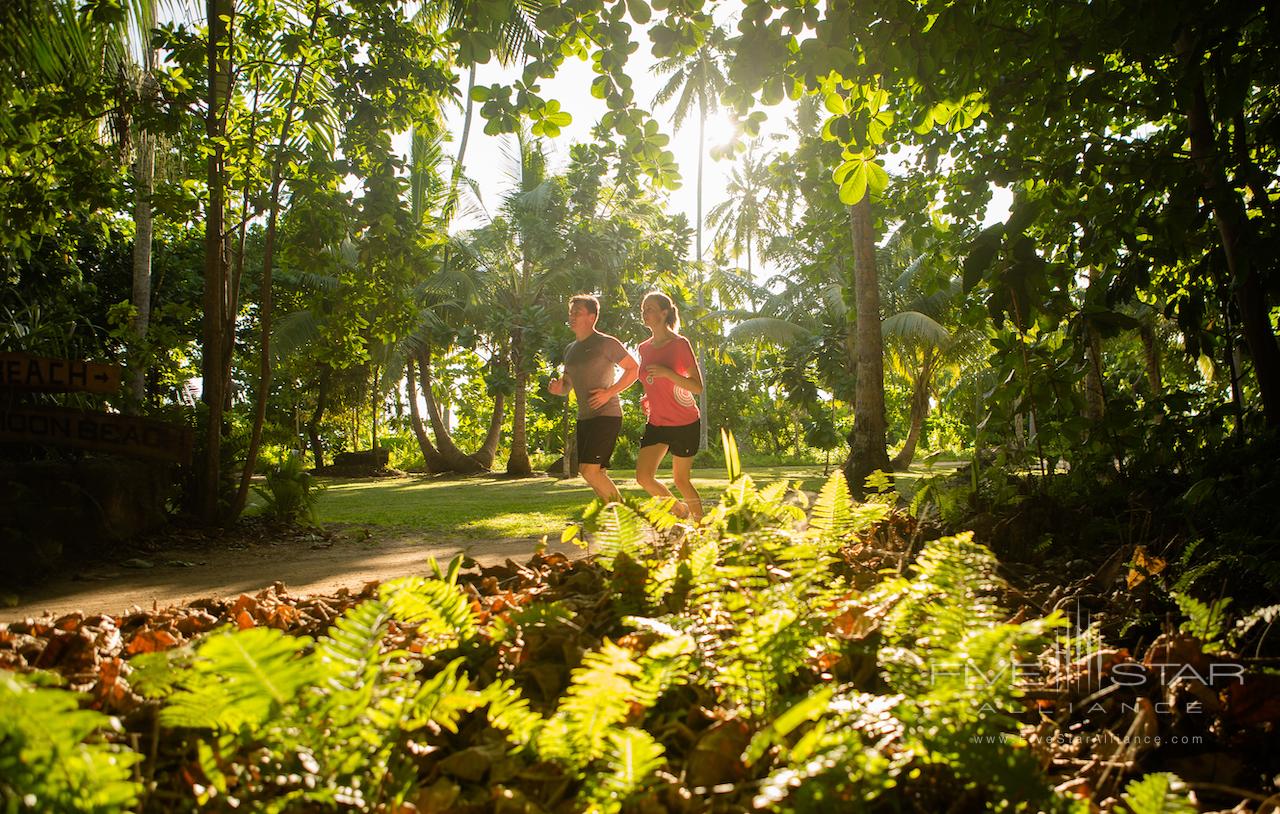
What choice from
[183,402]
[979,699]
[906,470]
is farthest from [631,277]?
[979,699]

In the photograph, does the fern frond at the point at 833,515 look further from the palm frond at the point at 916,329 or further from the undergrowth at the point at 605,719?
the palm frond at the point at 916,329

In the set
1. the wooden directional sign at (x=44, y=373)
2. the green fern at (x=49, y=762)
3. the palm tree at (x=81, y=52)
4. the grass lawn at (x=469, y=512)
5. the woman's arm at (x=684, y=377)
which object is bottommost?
the grass lawn at (x=469, y=512)

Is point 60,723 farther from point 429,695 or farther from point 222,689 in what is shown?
point 429,695

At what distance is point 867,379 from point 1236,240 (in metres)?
4.73

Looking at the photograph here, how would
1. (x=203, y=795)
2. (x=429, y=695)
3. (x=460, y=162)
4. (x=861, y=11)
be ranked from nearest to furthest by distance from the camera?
(x=203, y=795) < (x=429, y=695) < (x=861, y=11) < (x=460, y=162)

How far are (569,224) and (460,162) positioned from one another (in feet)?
19.8

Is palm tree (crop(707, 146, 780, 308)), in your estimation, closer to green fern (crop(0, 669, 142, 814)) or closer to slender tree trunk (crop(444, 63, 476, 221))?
slender tree trunk (crop(444, 63, 476, 221))

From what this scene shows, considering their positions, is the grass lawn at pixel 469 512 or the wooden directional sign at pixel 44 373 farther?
the grass lawn at pixel 469 512

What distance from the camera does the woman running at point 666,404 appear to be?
5520 mm

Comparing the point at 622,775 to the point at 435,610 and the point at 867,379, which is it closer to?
the point at 435,610

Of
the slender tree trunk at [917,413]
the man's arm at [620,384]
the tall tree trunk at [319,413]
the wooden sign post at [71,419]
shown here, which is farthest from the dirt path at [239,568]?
the tall tree trunk at [319,413]

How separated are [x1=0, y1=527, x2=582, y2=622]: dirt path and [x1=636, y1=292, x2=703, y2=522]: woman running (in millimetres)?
926

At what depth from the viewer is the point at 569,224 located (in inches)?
850

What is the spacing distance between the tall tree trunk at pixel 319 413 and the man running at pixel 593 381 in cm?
2177
